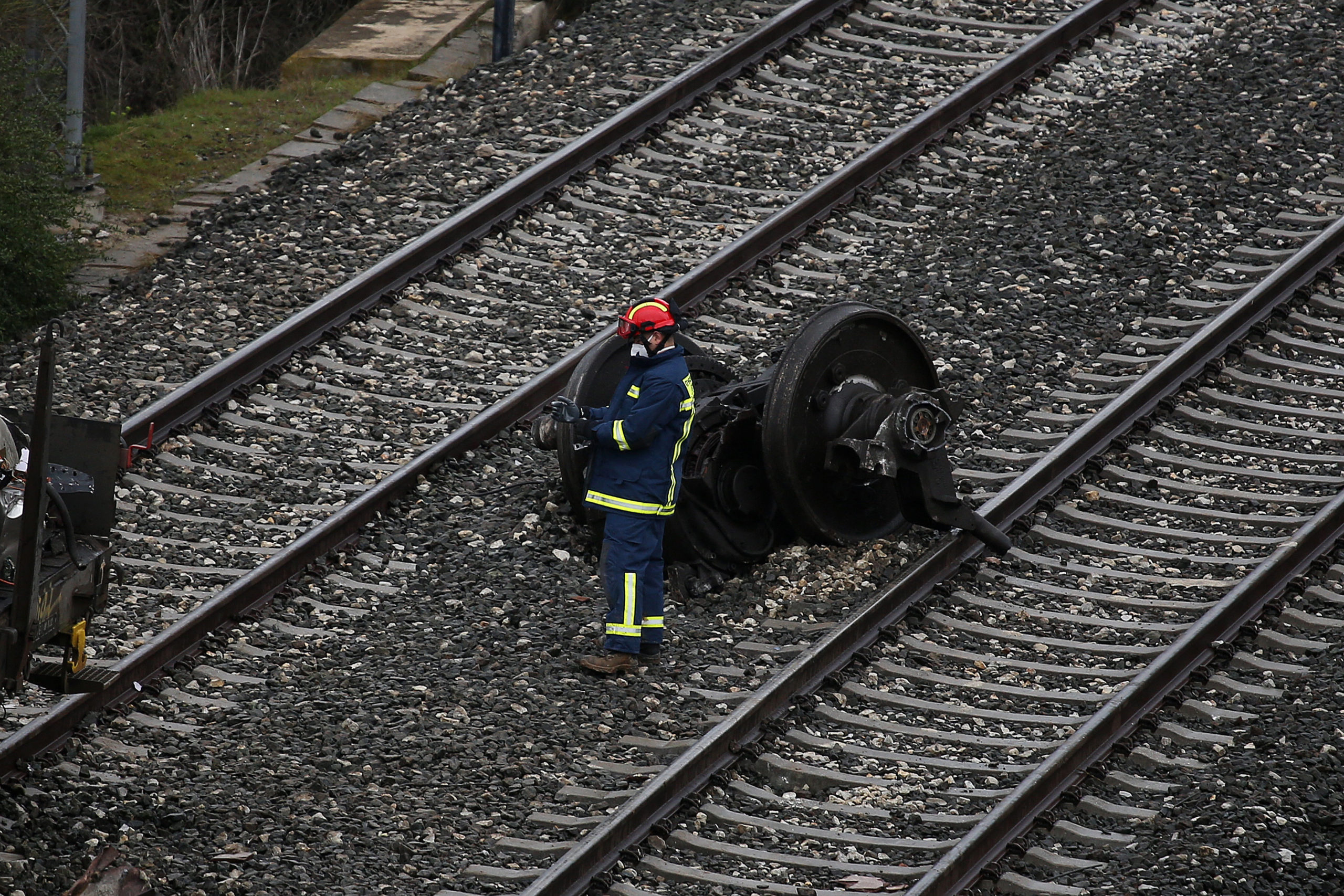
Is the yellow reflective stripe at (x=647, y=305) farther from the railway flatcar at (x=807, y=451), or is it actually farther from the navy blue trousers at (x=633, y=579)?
the navy blue trousers at (x=633, y=579)

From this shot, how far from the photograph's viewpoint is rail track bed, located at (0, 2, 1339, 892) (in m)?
7.19

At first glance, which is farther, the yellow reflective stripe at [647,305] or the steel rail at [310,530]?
the yellow reflective stripe at [647,305]

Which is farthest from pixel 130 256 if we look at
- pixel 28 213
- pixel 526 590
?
pixel 526 590

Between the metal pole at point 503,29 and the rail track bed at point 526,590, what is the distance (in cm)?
233

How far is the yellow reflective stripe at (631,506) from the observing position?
8336 millimetres

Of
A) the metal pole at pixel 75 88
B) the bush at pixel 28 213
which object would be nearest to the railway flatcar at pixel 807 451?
the bush at pixel 28 213

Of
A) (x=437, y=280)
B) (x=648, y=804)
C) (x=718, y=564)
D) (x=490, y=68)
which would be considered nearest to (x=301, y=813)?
(x=648, y=804)

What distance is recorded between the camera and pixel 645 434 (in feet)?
27.0

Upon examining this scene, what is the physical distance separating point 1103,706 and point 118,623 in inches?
182

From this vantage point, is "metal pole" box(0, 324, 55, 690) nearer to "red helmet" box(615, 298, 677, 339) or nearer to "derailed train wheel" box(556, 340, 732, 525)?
"red helmet" box(615, 298, 677, 339)

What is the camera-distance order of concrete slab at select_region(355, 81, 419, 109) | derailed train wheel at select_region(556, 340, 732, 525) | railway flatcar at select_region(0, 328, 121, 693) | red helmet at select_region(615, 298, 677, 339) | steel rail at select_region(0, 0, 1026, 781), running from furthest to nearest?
1. concrete slab at select_region(355, 81, 419, 109)
2. derailed train wheel at select_region(556, 340, 732, 525)
3. red helmet at select_region(615, 298, 677, 339)
4. steel rail at select_region(0, 0, 1026, 781)
5. railway flatcar at select_region(0, 328, 121, 693)

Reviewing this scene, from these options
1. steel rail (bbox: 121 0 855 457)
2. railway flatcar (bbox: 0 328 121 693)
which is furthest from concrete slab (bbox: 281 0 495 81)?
railway flatcar (bbox: 0 328 121 693)

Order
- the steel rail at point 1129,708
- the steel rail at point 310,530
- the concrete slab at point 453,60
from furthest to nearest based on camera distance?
the concrete slab at point 453,60 < the steel rail at point 310,530 < the steel rail at point 1129,708

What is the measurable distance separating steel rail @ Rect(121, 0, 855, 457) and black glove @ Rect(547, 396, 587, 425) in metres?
2.68
